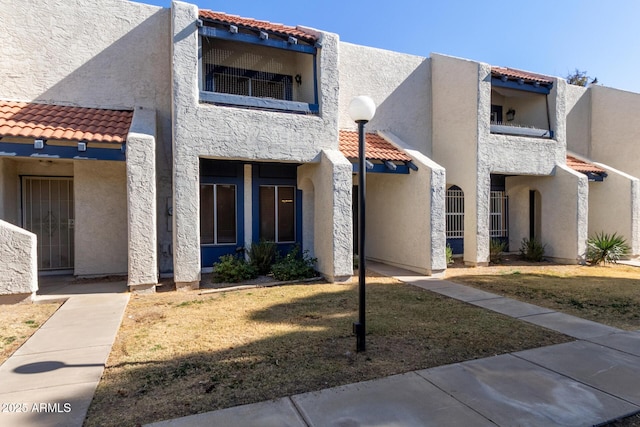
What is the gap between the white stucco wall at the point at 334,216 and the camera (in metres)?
9.73

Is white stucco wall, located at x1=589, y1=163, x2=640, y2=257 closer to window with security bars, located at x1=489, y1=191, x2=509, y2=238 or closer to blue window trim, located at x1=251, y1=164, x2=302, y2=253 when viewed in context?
window with security bars, located at x1=489, y1=191, x2=509, y2=238

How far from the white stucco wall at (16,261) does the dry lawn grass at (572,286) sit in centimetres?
999

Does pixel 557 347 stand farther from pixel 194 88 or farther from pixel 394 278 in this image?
pixel 194 88

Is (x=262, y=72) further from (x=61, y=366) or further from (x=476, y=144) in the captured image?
(x=61, y=366)

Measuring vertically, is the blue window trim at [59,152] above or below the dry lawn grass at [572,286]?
above

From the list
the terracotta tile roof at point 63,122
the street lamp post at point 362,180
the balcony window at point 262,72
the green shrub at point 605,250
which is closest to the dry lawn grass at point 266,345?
the street lamp post at point 362,180

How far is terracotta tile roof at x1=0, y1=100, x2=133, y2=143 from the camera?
8312 mm

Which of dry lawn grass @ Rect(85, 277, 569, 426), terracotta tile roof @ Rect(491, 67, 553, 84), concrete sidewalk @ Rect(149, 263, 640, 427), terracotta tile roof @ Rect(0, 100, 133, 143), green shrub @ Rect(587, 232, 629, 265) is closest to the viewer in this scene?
concrete sidewalk @ Rect(149, 263, 640, 427)

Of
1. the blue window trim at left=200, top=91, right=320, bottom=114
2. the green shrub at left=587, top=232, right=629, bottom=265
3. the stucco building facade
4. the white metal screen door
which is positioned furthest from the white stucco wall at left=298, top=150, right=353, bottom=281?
the green shrub at left=587, top=232, right=629, bottom=265

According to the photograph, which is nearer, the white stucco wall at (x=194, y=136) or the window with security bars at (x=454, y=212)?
the white stucco wall at (x=194, y=136)

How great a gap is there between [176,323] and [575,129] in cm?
1805

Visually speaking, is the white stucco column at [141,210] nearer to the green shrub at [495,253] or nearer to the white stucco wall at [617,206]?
the green shrub at [495,253]

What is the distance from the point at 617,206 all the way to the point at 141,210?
16.8m

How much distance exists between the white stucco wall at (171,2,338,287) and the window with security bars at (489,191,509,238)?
9129mm
